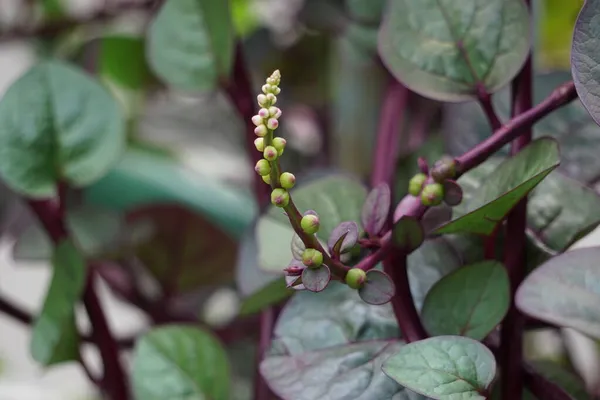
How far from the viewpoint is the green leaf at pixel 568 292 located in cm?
14

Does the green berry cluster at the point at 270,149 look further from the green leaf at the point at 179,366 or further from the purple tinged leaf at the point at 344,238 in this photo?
the green leaf at the point at 179,366

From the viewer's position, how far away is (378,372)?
19 cm

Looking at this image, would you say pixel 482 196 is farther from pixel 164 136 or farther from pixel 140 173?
pixel 164 136

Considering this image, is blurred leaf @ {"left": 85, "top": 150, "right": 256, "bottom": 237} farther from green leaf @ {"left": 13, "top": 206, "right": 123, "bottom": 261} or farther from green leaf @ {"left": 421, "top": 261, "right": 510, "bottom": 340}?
green leaf @ {"left": 421, "top": 261, "right": 510, "bottom": 340}

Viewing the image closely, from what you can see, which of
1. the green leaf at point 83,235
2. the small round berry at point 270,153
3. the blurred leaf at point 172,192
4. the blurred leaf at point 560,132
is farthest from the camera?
the blurred leaf at point 172,192

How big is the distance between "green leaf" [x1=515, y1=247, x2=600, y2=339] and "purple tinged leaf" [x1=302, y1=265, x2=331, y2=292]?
4 cm

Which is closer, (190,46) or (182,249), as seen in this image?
(190,46)

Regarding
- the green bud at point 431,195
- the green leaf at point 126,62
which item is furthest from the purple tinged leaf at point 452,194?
the green leaf at point 126,62

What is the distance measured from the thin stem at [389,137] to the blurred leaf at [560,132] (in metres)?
0.04

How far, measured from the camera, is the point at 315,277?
157mm

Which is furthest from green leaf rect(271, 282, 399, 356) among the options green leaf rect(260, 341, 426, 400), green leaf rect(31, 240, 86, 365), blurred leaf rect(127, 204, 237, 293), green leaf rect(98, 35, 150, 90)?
green leaf rect(98, 35, 150, 90)

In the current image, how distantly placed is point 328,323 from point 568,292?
8 cm

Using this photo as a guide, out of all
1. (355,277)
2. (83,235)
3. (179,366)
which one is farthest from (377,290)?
(83,235)

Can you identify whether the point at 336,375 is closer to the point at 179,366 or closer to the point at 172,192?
the point at 179,366
